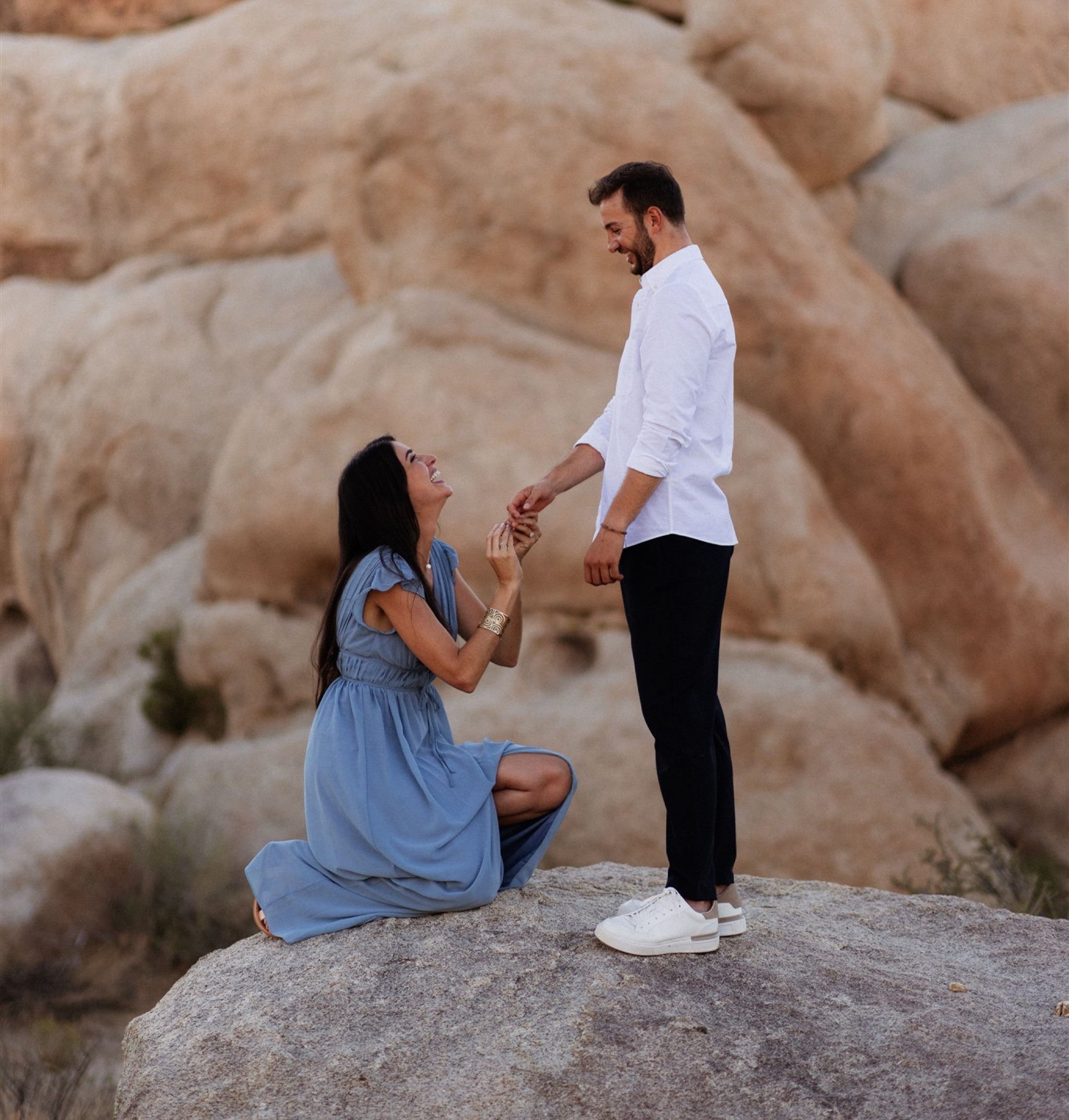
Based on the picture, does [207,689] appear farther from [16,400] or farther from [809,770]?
[16,400]

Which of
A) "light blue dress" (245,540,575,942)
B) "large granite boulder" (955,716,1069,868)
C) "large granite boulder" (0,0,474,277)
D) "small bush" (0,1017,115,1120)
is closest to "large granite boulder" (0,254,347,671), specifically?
"large granite boulder" (0,0,474,277)

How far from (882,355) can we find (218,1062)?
681 centimetres

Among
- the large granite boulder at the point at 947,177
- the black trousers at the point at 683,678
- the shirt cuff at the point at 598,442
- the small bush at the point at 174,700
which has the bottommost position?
the small bush at the point at 174,700

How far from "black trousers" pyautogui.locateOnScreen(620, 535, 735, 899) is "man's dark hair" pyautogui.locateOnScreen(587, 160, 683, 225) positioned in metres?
0.87

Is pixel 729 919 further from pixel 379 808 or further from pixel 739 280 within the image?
pixel 739 280

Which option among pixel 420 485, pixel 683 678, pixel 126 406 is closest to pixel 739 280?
pixel 420 485

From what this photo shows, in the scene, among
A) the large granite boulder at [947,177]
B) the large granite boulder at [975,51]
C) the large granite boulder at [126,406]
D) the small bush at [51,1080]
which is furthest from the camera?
the large granite boulder at [975,51]

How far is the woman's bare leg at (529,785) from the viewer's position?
391cm

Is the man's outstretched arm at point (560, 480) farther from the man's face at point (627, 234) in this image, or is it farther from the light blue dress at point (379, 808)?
the man's face at point (627, 234)

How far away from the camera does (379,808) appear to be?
3717 mm

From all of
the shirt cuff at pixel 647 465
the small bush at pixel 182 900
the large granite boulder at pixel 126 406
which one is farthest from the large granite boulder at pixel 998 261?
the shirt cuff at pixel 647 465

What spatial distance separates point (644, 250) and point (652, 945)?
1820 millimetres

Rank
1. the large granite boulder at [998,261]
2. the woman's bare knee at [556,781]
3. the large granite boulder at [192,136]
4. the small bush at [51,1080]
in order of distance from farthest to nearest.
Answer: the large granite boulder at [192,136], the large granite boulder at [998,261], the small bush at [51,1080], the woman's bare knee at [556,781]

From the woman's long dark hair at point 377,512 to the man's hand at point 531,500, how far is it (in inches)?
11.4
